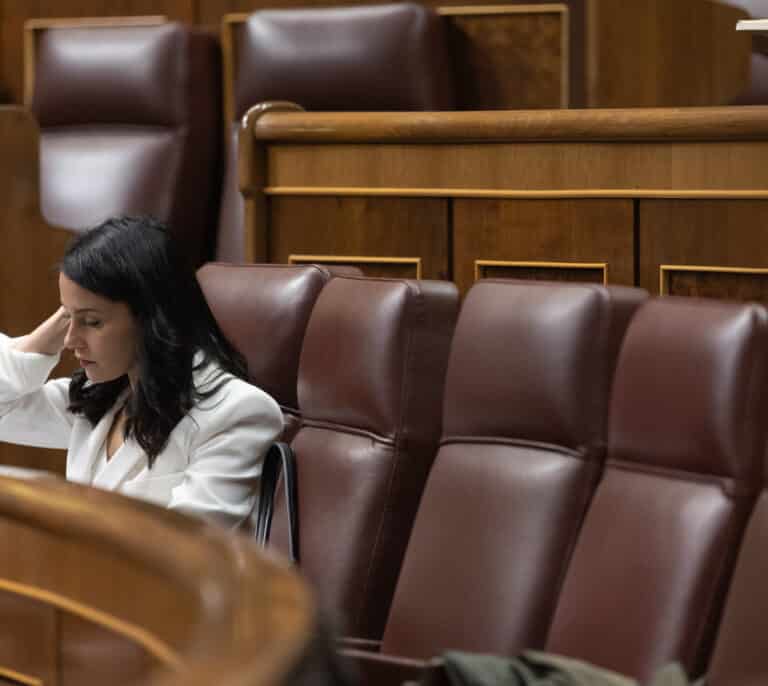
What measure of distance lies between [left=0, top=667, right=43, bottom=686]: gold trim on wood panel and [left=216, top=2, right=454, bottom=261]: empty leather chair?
82 centimetres

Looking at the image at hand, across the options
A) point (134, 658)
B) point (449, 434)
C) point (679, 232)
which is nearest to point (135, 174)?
point (679, 232)

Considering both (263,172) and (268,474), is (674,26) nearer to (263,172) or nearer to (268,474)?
(263,172)

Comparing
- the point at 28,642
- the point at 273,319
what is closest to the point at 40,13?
the point at 273,319

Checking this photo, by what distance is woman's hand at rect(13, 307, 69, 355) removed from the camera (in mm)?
919

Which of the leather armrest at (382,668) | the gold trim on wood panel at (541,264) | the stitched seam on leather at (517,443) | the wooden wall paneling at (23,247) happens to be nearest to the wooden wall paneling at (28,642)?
the leather armrest at (382,668)

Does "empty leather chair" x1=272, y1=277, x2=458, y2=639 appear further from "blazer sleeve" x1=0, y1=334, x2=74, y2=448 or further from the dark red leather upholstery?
"blazer sleeve" x1=0, y1=334, x2=74, y2=448

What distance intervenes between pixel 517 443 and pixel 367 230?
411 mm

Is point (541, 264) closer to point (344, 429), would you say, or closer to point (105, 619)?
point (344, 429)

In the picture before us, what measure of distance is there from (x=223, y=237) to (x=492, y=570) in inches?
33.3

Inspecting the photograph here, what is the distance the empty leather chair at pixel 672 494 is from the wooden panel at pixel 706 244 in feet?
0.86

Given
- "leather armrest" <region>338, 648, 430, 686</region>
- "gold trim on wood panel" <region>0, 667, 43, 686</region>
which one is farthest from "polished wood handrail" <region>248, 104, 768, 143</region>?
"gold trim on wood panel" <region>0, 667, 43, 686</region>

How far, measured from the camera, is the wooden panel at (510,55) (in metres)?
1.41

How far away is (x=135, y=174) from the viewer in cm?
148

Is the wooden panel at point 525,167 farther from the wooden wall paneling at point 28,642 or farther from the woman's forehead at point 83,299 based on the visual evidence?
the wooden wall paneling at point 28,642
